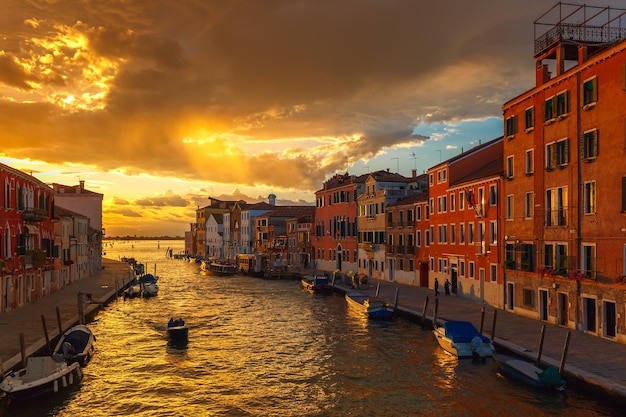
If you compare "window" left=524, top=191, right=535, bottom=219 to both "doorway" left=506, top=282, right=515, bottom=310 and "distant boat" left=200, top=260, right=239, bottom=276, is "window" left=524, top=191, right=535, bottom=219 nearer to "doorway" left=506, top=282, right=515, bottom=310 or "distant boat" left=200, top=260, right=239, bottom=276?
"doorway" left=506, top=282, right=515, bottom=310

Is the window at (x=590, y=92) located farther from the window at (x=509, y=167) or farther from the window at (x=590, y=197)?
the window at (x=509, y=167)

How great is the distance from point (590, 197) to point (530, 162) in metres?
6.10

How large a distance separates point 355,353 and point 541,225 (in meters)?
12.5

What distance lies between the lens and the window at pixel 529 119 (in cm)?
3272

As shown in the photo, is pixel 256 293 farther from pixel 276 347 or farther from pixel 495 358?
pixel 495 358

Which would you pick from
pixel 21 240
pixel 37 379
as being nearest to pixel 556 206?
pixel 37 379

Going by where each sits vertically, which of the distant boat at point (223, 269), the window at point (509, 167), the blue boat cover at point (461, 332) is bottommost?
the distant boat at point (223, 269)

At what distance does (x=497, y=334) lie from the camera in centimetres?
2850

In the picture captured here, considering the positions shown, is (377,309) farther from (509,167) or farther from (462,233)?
(509,167)

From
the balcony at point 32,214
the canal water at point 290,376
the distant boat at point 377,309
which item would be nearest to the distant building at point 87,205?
the balcony at point 32,214

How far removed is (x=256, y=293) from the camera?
59.8m

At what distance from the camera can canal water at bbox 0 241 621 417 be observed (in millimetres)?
20547

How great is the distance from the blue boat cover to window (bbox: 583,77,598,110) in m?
11.9

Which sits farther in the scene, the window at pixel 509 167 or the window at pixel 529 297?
the window at pixel 509 167
